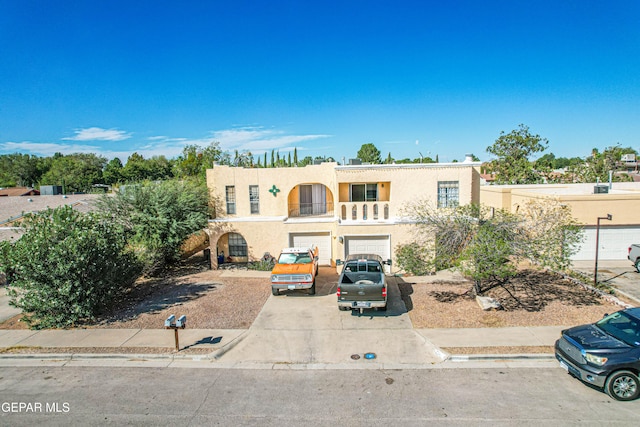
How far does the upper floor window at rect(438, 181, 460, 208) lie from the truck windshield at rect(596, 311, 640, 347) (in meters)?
9.58

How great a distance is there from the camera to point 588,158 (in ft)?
131

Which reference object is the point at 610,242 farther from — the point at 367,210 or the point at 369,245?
the point at 367,210

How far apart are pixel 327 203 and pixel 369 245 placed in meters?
4.63

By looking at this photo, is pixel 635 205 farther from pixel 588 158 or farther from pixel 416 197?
pixel 588 158

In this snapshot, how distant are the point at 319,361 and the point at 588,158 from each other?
42286mm

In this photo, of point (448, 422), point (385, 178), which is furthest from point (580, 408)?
point (385, 178)

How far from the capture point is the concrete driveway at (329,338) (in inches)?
397

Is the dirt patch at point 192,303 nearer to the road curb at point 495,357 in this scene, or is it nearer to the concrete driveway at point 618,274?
the road curb at point 495,357

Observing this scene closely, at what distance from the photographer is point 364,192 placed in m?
19.5

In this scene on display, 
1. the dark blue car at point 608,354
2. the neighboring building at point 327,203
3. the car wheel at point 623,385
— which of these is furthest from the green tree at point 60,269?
the car wheel at point 623,385

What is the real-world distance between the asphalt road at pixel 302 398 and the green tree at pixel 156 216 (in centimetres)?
833

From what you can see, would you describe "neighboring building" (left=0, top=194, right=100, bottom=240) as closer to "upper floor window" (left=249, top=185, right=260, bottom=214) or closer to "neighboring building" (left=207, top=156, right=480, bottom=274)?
"neighboring building" (left=207, top=156, right=480, bottom=274)

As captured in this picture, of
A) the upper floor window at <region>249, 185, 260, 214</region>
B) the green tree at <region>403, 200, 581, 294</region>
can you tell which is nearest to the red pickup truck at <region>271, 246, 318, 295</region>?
the green tree at <region>403, 200, 581, 294</region>

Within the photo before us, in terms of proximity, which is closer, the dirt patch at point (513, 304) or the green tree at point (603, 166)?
the dirt patch at point (513, 304)
